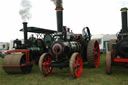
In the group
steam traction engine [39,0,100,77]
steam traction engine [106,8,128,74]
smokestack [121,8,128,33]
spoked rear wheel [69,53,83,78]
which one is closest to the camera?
spoked rear wheel [69,53,83,78]

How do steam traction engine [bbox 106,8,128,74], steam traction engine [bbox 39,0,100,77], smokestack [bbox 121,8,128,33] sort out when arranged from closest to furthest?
steam traction engine [bbox 39,0,100,77] < steam traction engine [bbox 106,8,128,74] < smokestack [bbox 121,8,128,33]

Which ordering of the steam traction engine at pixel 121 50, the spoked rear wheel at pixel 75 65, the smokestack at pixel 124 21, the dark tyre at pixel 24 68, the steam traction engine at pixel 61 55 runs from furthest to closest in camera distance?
the dark tyre at pixel 24 68 → the smokestack at pixel 124 21 → the steam traction engine at pixel 121 50 → the steam traction engine at pixel 61 55 → the spoked rear wheel at pixel 75 65

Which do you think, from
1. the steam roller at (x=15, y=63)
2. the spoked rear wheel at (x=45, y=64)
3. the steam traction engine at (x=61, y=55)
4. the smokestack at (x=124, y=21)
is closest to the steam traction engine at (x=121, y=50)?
the smokestack at (x=124, y=21)

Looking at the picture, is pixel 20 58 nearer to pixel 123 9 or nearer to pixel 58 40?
pixel 58 40

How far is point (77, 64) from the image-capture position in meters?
4.61

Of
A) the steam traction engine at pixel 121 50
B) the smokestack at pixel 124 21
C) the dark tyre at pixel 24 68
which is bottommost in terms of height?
the dark tyre at pixel 24 68

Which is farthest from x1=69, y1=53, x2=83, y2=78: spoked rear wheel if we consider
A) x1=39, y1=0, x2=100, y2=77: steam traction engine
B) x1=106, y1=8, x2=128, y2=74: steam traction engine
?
x1=106, y1=8, x2=128, y2=74: steam traction engine

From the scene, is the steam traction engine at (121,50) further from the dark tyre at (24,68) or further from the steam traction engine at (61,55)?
the dark tyre at (24,68)

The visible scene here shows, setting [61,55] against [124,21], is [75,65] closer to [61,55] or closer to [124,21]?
[61,55]

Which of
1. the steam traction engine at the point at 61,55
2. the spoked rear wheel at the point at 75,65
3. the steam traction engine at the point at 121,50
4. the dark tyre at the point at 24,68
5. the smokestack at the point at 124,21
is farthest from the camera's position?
the dark tyre at the point at 24,68

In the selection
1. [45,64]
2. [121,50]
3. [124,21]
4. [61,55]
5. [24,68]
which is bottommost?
[24,68]

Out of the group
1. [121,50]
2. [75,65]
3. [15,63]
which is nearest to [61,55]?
[75,65]

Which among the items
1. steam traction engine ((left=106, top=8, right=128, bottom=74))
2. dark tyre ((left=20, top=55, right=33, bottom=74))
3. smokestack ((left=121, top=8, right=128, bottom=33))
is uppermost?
smokestack ((left=121, top=8, right=128, bottom=33))

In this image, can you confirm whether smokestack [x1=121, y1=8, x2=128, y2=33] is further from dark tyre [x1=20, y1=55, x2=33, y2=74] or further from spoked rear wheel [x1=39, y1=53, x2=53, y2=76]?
dark tyre [x1=20, y1=55, x2=33, y2=74]
